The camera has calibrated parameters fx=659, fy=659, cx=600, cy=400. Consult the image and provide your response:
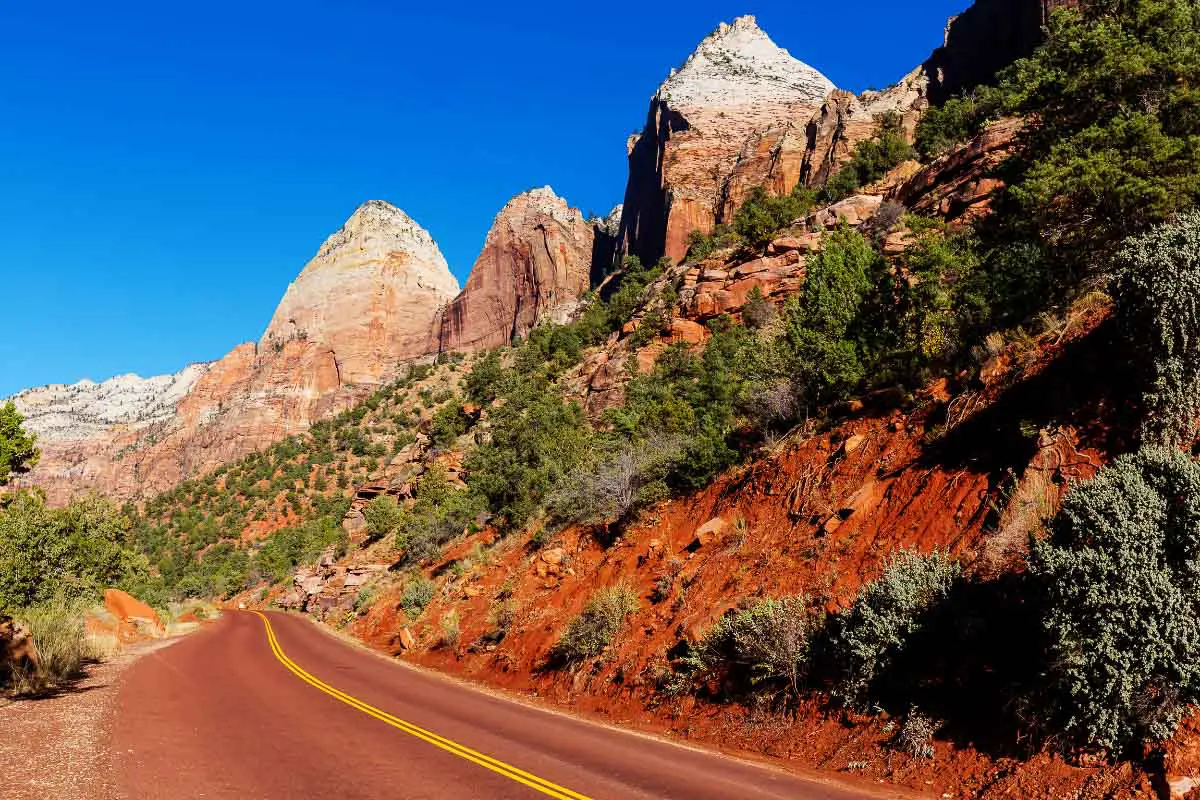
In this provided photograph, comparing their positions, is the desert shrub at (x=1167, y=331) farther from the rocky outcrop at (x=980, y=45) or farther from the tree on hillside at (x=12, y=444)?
the rocky outcrop at (x=980, y=45)

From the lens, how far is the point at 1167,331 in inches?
340

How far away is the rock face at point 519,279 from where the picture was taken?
331 ft

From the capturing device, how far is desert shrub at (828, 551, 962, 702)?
8.79 m

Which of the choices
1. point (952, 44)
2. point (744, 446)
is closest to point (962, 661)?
point (744, 446)

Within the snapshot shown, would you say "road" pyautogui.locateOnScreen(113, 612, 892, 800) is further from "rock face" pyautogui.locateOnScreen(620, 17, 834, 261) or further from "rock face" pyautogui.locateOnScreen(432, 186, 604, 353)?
"rock face" pyautogui.locateOnScreen(432, 186, 604, 353)

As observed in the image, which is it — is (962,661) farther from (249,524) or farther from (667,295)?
(249,524)

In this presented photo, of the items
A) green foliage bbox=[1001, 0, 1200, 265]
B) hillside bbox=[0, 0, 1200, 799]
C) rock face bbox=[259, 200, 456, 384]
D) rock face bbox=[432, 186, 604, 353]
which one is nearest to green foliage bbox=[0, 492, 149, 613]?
hillside bbox=[0, 0, 1200, 799]

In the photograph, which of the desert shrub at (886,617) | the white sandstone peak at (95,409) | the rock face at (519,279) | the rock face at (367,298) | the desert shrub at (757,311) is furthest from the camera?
the white sandstone peak at (95,409)

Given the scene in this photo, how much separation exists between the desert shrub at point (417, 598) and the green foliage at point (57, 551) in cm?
1013

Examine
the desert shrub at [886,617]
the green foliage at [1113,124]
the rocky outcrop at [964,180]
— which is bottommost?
the desert shrub at [886,617]

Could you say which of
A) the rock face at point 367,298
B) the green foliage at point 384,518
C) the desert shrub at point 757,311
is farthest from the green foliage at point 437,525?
the rock face at point 367,298

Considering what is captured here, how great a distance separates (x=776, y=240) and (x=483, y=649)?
36.8 metres

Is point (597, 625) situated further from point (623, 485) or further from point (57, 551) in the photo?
point (57, 551)

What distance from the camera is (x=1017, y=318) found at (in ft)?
47.5
